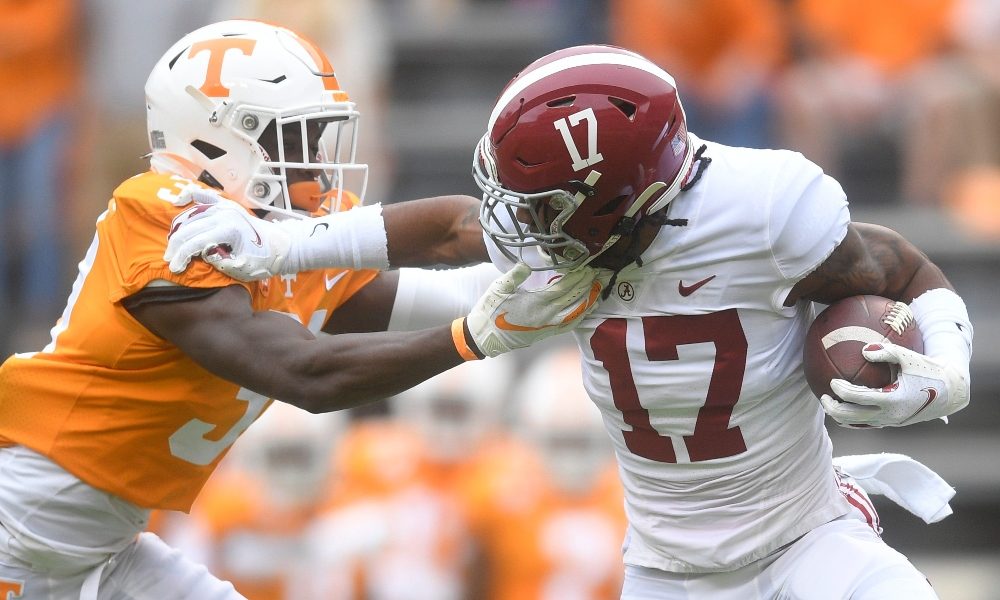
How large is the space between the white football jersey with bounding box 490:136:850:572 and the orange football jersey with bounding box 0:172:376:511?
2.93 ft

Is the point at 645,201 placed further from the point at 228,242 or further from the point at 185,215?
the point at 185,215

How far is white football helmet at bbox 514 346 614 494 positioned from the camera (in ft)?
21.2

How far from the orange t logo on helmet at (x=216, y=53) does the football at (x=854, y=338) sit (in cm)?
149

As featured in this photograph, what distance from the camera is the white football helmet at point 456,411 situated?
690cm

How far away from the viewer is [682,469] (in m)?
3.50

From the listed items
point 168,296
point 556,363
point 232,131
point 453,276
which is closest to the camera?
point 168,296

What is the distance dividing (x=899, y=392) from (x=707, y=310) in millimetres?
436

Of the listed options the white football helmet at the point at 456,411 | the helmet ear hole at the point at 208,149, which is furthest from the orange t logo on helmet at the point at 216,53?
the white football helmet at the point at 456,411

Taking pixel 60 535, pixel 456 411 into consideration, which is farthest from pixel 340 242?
pixel 456 411

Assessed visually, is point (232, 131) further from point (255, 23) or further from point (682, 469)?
point (682, 469)

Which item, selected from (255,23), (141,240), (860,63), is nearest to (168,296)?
(141,240)

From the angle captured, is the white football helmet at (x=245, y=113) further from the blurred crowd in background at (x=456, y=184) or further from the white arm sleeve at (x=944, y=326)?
the blurred crowd in background at (x=456, y=184)

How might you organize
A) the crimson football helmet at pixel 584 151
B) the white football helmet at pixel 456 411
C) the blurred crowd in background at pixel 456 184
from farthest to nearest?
the white football helmet at pixel 456 411 < the blurred crowd in background at pixel 456 184 < the crimson football helmet at pixel 584 151

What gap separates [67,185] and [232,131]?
4.28 meters
